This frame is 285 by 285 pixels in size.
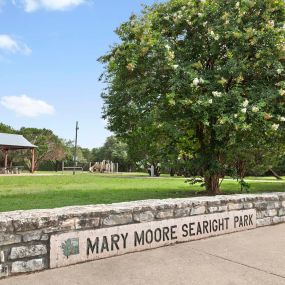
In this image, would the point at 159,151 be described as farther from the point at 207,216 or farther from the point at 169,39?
the point at 207,216

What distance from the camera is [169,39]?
11.3 m

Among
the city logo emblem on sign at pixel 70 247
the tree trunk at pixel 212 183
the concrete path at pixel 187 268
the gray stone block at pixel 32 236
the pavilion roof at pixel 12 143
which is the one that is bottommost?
the concrete path at pixel 187 268

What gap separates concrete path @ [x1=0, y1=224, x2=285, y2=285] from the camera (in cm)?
410

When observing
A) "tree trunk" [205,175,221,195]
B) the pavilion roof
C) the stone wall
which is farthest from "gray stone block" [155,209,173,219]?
the pavilion roof

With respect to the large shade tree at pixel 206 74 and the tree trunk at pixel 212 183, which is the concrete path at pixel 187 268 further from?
the tree trunk at pixel 212 183

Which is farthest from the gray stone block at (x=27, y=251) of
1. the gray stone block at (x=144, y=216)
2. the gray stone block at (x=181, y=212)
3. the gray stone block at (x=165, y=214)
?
the gray stone block at (x=181, y=212)

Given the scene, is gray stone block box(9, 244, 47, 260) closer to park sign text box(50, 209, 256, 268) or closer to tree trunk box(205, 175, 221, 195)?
park sign text box(50, 209, 256, 268)

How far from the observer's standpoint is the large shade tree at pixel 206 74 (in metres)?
9.64

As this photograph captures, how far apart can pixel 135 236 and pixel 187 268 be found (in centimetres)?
103

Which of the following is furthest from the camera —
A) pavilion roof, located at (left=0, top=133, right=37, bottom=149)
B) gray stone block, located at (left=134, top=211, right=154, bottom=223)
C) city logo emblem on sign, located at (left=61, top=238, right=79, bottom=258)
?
Answer: pavilion roof, located at (left=0, top=133, right=37, bottom=149)

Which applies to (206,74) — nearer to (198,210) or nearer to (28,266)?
(198,210)

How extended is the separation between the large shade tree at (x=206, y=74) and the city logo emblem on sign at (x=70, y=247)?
558cm

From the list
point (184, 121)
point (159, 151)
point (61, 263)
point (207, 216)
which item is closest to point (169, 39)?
point (184, 121)

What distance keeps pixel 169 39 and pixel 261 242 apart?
23.9ft
